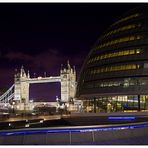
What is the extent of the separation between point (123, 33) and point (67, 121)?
67.6ft

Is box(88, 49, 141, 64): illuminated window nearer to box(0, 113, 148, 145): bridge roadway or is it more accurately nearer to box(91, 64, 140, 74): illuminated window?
box(91, 64, 140, 74): illuminated window

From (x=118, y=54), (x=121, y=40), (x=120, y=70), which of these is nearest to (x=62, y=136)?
(x=120, y=70)

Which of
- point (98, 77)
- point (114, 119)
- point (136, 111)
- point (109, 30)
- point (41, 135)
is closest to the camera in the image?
point (41, 135)

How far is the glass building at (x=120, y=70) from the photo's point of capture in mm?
59406

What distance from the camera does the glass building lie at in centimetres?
5941

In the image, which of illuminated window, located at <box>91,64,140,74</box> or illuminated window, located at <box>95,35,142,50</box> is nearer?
illuminated window, located at <box>91,64,140,74</box>

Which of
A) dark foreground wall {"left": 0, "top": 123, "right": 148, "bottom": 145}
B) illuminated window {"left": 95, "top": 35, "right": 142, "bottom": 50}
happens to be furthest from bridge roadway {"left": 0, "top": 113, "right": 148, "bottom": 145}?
illuminated window {"left": 95, "top": 35, "right": 142, "bottom": 50}

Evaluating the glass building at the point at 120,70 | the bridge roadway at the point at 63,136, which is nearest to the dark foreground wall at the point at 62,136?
the bridge roadway at the point at 63,136

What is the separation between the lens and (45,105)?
607 ft

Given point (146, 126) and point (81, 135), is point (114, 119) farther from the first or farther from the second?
point (81, 135)

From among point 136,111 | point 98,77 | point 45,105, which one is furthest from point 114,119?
point 45,105

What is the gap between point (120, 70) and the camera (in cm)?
6097

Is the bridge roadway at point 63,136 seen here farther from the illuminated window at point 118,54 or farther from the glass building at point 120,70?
the illuminated window at point 118,54

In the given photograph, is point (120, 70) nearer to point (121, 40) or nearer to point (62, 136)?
point (121, 40)
